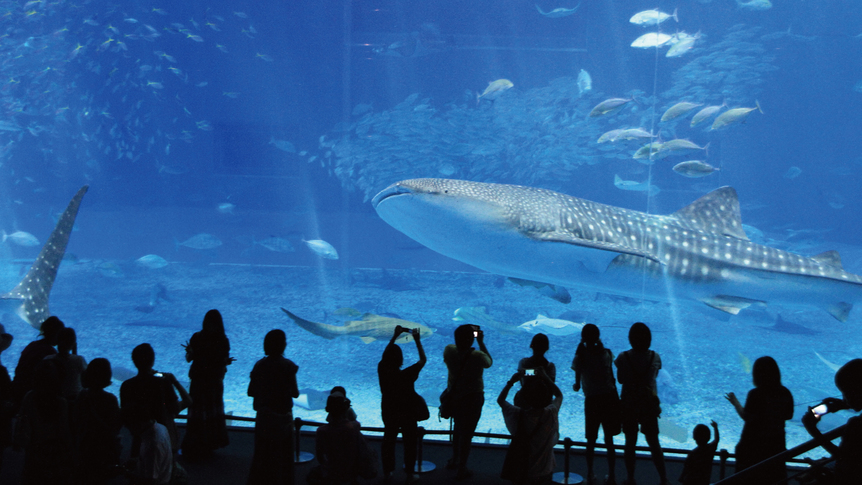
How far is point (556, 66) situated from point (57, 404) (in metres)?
26.4

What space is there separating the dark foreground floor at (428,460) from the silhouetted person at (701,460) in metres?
0.48

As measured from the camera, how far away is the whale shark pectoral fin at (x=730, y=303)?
443cm

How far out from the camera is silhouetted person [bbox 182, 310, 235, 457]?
257cm

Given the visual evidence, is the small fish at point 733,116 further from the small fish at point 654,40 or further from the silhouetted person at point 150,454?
the silhouetted person at point 150,454

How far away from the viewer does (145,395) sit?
6.81 feet

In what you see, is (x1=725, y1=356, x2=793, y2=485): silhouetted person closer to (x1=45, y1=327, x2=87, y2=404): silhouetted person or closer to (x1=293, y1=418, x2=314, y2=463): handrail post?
(x1=293, y1=418, x2=314, y2=463): handrail post

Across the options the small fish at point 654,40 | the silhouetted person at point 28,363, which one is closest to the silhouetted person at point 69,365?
the silhouetted person at point 28,363

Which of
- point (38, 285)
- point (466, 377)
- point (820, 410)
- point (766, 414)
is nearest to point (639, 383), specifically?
point (766, 414)

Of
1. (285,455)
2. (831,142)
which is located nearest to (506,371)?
(285,455)

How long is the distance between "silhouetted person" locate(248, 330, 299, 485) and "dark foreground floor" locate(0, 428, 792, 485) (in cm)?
31

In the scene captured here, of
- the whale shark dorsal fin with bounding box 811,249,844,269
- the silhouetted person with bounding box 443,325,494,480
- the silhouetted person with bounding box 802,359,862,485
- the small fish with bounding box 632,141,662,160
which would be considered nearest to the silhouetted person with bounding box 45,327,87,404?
the silhouetted person with bounding box 443,325,494,480

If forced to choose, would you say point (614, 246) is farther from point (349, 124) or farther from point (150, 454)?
point (349, 124)

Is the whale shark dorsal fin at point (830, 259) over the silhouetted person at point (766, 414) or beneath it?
over

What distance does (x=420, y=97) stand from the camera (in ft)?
82.9
